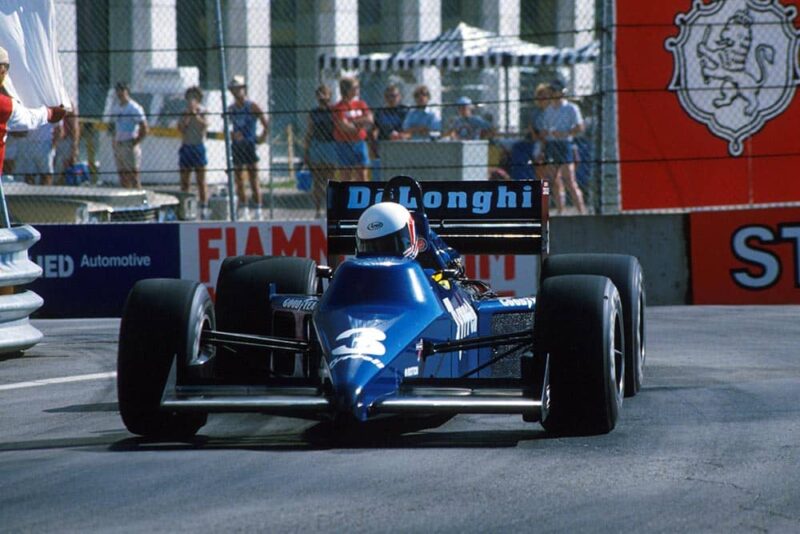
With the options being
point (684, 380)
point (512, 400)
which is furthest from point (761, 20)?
point (512, 400)

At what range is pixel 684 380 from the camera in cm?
901

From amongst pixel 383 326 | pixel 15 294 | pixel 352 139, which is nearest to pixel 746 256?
pixel 352 139

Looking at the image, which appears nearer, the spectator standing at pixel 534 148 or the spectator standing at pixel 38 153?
the spectator standing at pixel 534 148

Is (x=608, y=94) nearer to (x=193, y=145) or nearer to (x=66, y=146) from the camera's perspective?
(x=193, y=145)

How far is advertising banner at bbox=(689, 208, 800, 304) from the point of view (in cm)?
1328

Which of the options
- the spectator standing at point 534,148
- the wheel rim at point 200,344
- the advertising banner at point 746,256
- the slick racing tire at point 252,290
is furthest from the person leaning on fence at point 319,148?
the wheel rim at point 200,344

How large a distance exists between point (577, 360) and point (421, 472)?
103cm

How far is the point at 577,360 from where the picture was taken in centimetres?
682

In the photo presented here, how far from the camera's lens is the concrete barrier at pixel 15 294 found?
1029cm

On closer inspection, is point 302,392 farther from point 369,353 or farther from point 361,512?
point 361,512

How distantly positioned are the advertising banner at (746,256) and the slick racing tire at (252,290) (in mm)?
5728

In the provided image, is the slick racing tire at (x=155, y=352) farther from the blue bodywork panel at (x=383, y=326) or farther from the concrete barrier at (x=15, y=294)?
the concrete barrier at (x=15, y=294)

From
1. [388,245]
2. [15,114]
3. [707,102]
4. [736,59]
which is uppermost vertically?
[736,59]

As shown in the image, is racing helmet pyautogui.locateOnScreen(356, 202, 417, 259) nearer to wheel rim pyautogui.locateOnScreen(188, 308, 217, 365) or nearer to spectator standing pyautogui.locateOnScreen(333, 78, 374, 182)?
wheel rim pyautogui.locateOnScreen(188, 308, 217, 365)
